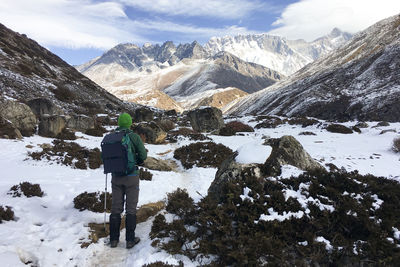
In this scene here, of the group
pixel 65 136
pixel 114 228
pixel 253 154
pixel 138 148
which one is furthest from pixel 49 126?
pixel 253 154

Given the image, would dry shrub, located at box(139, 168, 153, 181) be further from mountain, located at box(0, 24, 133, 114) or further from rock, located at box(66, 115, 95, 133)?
mountain, located at box(0, 24, 133, 114)

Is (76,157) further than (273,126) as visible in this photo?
No

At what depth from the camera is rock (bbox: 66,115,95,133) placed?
22.1 m

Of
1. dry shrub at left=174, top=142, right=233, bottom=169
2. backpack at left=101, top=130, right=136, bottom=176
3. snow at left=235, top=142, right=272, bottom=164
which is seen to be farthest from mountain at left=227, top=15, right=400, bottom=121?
backpack at left=101, top=130, right=136, bottom=176

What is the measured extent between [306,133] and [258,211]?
825 inches

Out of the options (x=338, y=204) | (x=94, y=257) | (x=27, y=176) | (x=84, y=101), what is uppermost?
(x=84, y=101)

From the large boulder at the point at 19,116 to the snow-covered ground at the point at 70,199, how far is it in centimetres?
210

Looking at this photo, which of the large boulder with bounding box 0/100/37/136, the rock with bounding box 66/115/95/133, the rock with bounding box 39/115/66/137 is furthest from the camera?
the rock with bounding box 66/115/95/133

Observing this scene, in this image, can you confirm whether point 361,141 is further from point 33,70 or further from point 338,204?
point 33,70

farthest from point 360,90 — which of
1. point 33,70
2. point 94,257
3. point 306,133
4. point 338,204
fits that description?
point 33,70

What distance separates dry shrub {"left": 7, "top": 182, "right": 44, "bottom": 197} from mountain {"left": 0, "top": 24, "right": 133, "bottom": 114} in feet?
77.9

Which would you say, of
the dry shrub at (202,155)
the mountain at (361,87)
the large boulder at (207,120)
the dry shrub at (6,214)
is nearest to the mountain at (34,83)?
the large boulder at (207,120)

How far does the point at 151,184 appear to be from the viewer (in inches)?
410

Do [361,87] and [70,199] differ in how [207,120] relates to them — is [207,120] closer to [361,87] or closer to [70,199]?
[70,199]
